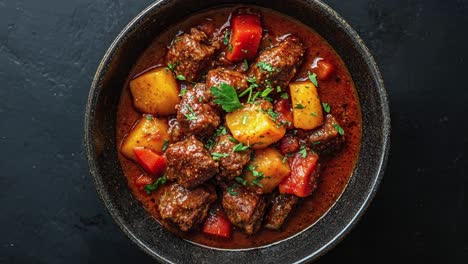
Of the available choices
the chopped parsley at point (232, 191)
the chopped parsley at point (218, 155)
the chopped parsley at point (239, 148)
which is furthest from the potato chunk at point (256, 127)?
the chopped parsley at point (232, 191)

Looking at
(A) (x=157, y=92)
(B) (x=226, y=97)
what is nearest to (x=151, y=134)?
(A) (x=157, y=92)

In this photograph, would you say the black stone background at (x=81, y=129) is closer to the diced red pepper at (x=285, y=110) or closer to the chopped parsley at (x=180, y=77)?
the chopped parsley at (x=180, y=77)

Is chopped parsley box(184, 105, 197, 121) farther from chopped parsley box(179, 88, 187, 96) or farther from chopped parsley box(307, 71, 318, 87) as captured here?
chopped parsley box(307, 71, 318, 87)

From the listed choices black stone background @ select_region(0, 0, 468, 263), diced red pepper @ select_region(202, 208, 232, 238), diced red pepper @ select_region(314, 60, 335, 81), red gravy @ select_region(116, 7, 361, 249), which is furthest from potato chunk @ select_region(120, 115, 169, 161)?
diced red pepper @ select_region(314, 60, 335, 81)

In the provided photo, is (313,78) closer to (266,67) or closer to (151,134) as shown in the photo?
(266,67)

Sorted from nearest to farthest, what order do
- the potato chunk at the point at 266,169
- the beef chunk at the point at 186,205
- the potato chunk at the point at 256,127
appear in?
the potato chunk at the point at 256,127 < the potato chunk at the point at 266,169 < the beef chunk at the point at 186,205

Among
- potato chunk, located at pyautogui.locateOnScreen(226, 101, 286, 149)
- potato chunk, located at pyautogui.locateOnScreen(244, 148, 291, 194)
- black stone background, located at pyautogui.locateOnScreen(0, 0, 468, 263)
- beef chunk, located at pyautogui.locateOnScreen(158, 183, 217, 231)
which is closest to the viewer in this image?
potato chunk, located at pyautogui.locateOnScreen(226, 101, 286, 149)
